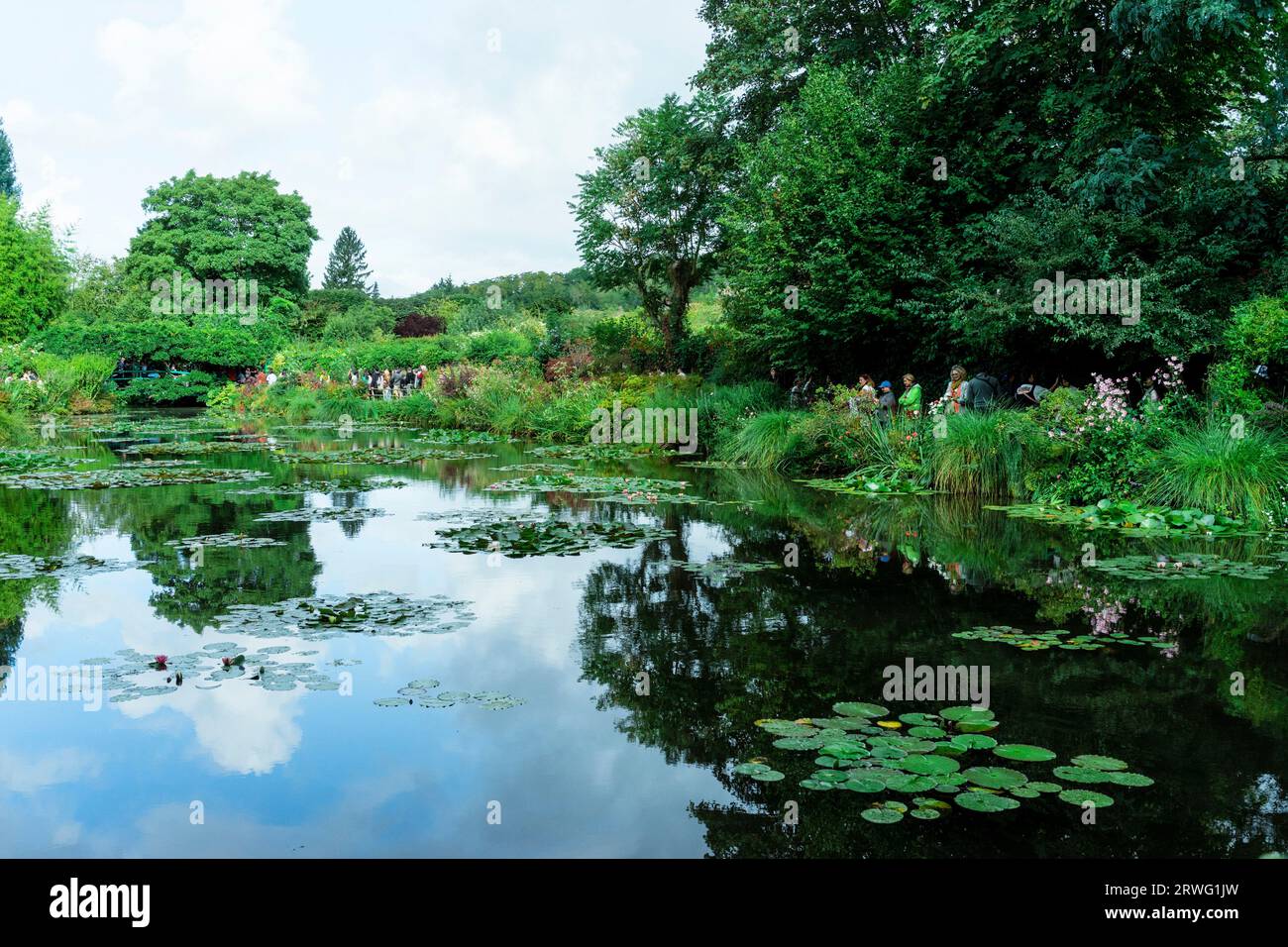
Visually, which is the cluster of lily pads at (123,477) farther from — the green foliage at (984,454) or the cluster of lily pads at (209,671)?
the green foliage at (984,454)

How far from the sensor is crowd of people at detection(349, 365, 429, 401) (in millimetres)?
32969

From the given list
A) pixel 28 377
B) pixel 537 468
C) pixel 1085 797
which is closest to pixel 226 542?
pixel 1085 797

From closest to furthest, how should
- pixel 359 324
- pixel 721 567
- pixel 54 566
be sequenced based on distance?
pixel 54 566 → pixel 721 567 → pixel 359 324

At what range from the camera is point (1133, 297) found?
12453 mm

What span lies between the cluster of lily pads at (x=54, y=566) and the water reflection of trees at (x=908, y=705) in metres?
3.94

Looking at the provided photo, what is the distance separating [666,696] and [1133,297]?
10.7 metres

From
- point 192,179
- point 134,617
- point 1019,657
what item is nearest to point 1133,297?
point 1019,657

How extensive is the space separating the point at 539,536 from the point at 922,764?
5.76 m

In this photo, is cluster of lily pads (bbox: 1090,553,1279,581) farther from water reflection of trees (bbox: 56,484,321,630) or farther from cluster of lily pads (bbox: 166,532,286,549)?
cluster of lily pads (bbox: 166,532,286,549)

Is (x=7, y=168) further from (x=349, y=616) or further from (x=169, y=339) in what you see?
(x=349, y=616)

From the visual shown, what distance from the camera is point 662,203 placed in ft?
81.7

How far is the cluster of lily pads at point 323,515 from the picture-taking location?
9.98 metres

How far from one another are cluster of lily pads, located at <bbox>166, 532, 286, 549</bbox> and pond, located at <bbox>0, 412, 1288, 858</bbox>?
0.05 metres
